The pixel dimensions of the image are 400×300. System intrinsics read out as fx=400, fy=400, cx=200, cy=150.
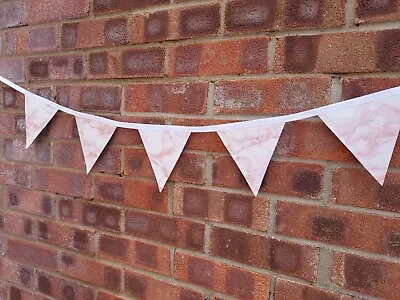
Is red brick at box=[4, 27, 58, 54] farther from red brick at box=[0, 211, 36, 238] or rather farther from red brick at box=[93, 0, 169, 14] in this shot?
red brick at box=[0, 211, 36, 238]

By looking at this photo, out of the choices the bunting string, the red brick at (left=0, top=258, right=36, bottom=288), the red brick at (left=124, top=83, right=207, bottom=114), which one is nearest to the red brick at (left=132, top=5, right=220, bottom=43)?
the red brick at (left=124, top=83, right=207, bottom=114)

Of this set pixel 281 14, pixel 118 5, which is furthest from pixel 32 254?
pixel 281 14

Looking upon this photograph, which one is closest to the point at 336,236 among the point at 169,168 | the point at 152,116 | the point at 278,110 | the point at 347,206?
the point at 347,206

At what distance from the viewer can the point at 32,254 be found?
134cm

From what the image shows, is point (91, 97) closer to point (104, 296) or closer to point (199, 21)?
point (199, 21)

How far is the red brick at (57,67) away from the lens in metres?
1.15

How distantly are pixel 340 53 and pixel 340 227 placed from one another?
0.35 m

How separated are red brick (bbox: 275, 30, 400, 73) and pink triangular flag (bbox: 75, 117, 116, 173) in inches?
19.8

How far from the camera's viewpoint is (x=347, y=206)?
31.9 inches

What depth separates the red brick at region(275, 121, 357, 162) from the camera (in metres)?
0.80

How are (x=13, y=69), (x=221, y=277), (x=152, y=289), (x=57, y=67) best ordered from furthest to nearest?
(x=13, y=69), (x=57, y=67), (x=152, y=289), (x=221, y=277)

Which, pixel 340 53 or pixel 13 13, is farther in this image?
pixel 13 13

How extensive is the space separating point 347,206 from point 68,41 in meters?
0.88

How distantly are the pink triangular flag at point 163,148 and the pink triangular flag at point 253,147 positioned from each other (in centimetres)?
12
